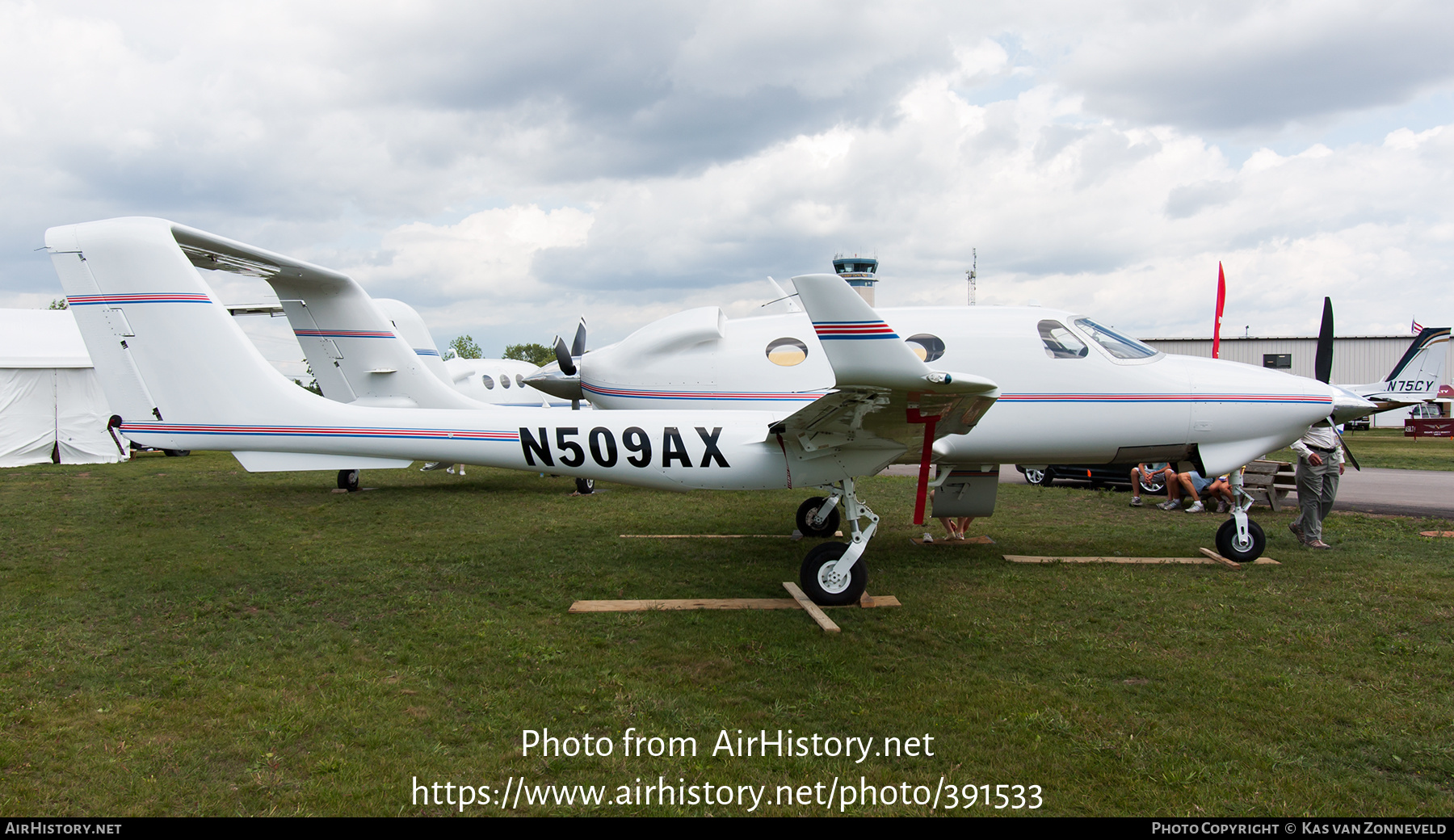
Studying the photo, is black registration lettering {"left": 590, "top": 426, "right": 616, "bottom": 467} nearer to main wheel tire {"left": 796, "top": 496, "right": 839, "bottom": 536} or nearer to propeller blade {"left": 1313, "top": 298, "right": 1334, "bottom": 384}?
main wheel tire {"left": 796, "top": 496, "right": 839, "bottom": 536}

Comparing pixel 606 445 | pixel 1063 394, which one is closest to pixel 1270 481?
pixel 1063 394

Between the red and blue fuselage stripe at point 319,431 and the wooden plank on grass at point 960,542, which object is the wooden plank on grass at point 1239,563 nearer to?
the wooden plank on grass at point 960,542

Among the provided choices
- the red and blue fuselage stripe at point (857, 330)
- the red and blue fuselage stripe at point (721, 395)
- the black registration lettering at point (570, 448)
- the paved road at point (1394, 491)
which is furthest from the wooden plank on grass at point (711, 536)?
the red and blue fuselage stripe at point (857, 330)

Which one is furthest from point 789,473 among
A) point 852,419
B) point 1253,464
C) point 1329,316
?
point 1253,464

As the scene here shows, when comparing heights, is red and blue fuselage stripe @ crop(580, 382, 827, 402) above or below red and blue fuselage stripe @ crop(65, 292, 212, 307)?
below

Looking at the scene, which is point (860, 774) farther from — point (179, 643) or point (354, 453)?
point (354, 453)

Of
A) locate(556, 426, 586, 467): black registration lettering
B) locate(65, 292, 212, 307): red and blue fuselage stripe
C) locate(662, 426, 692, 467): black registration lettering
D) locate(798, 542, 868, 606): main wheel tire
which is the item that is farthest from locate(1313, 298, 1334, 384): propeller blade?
locate(65, 292, 212, 307): red and blue fuselage stripe

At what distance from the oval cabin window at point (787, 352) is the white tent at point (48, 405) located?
68.2 feet

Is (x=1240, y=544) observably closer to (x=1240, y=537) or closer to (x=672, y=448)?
(x=1240, y=537)

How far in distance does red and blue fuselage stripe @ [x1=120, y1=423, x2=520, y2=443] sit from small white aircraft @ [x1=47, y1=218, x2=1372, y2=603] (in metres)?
0.02

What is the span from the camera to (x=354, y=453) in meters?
7.84

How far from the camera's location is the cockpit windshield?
850cm

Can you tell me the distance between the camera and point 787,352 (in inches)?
350

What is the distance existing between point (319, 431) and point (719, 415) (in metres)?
4.12
